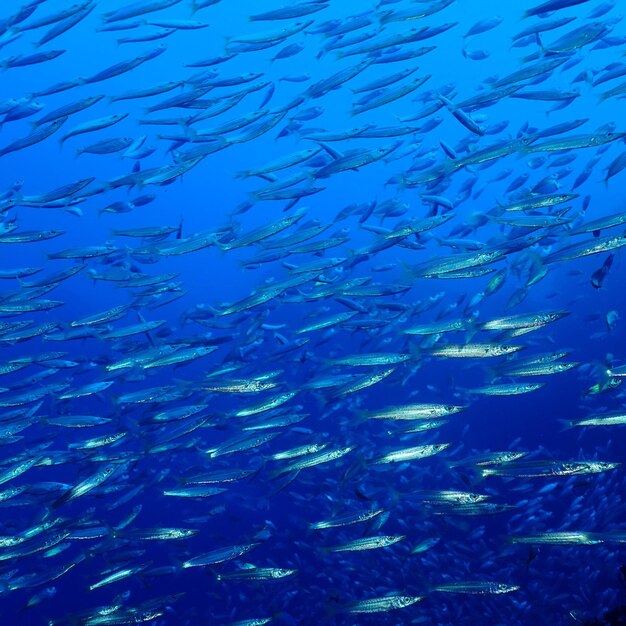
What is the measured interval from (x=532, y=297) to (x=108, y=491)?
16617 millimetres

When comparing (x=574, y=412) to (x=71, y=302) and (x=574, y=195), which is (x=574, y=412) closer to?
(x=574, y=195)

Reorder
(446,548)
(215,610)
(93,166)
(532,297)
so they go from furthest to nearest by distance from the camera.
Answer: (93,166) < (532,297) < (215,610) < (446,548)

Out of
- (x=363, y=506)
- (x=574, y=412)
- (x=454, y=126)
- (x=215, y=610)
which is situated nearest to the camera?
(x=363, y=506)

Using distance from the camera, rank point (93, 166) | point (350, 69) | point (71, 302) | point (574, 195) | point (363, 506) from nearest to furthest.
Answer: point (574, 195)
point (350, 69)
point (363, 506)
point (71, 302)
point (93, 166)

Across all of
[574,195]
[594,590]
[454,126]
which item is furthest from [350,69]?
[454,126]

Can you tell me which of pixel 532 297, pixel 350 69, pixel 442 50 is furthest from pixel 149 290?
pixel 442 50

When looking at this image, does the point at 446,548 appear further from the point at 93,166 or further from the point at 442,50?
the point at 93,166

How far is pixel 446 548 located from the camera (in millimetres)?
9430

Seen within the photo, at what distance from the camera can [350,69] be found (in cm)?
670

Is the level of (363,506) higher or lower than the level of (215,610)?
higher

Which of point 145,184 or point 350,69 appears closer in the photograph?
point 350,69

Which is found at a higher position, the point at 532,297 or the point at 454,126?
the point at 532,297

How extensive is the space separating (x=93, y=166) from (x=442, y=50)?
2304 inches

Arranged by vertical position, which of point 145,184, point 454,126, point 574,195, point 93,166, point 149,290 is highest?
point 145,184
